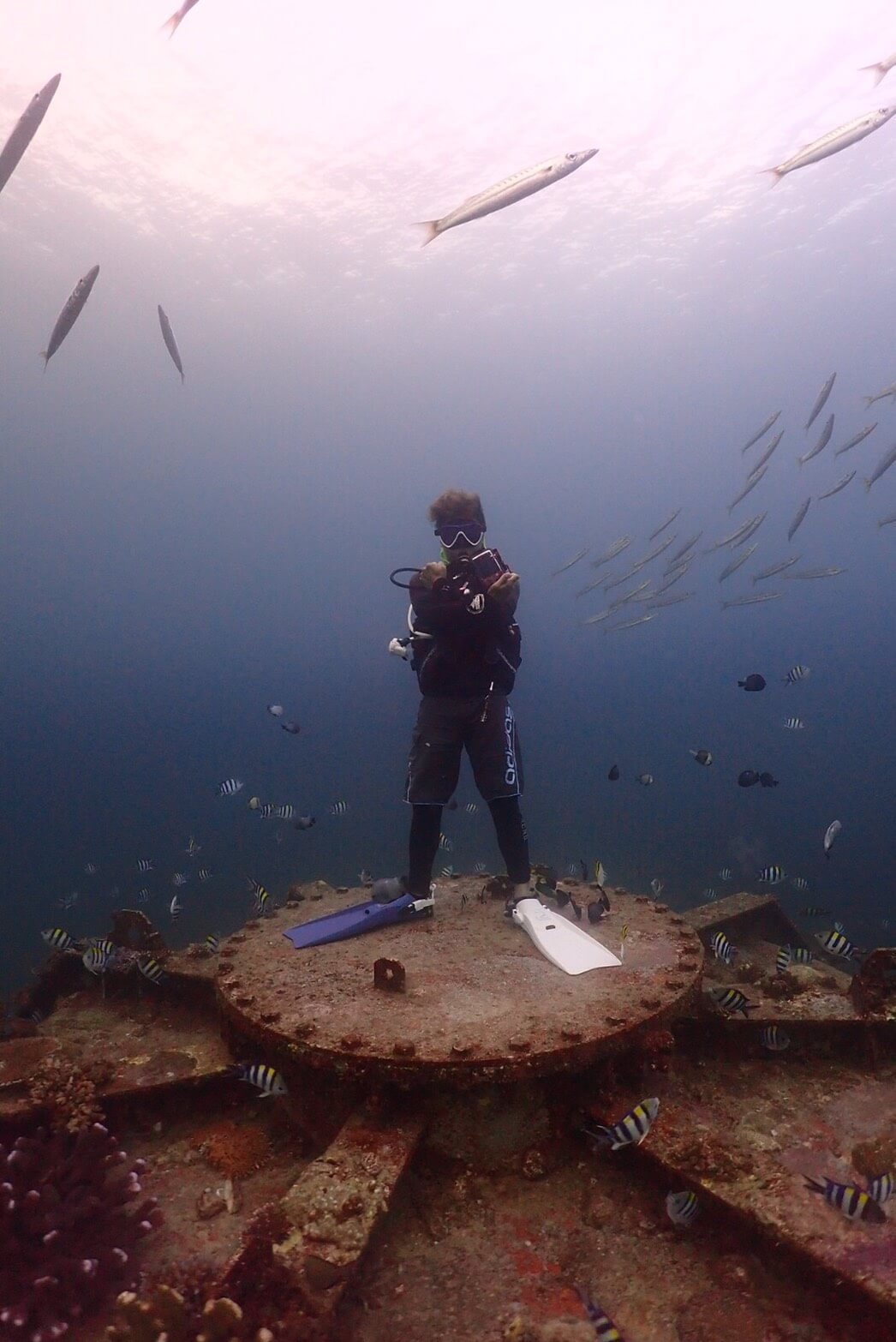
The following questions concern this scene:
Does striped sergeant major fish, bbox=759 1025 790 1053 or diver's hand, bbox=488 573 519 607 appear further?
diver's hand, bbox=488 573 519 607

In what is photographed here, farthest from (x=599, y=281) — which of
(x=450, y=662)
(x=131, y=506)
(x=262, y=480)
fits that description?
(x=131, y=506)

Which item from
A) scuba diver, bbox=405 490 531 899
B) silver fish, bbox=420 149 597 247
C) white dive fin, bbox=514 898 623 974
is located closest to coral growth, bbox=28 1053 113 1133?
scuba diver, bbox=405 490 531 899

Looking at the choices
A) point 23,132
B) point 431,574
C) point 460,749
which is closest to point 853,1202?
point 460,749

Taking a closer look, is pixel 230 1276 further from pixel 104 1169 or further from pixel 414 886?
pixel 414 886

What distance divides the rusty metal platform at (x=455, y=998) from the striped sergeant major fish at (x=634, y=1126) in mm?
319

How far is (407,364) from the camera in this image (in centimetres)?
4541

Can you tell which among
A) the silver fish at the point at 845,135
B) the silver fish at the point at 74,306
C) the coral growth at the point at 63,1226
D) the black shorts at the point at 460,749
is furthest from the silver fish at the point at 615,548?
the coral growth at the point at 63,1226

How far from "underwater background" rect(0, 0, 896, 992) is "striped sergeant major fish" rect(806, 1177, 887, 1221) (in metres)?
9.81

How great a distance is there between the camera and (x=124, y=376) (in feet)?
166

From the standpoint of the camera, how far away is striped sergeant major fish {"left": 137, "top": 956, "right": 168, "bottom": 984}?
5352mm

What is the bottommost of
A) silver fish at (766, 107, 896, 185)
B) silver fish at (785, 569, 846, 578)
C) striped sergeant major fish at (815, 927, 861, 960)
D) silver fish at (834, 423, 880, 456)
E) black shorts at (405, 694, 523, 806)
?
striped sergeant major fish at (815, 927, 861, 960)

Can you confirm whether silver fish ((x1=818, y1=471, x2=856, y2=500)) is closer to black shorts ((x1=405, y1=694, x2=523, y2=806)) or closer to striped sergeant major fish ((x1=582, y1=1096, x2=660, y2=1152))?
black shorts ((x1=405, y1=694, x2=523, y2=806))

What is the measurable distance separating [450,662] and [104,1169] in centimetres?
418

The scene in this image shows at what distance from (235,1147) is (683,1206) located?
260 centimetres
